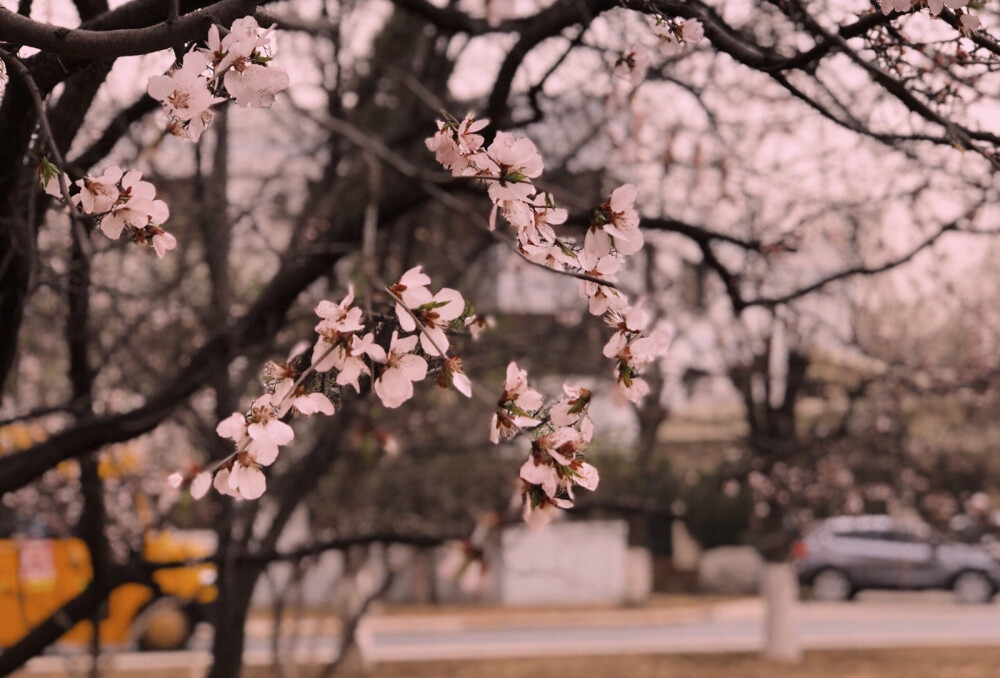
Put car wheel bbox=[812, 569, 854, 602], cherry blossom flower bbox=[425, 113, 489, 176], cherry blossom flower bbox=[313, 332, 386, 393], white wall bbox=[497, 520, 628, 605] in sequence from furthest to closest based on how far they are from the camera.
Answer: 1. car wheel bbox=[812, 569, 854, 602]
2. white wall bbox=[497, 520, 628, 605]
3. cherry blossom flower bbox=[425, 113, 489, 176]
4. cherry blossom flower bbox=[313, 332, 386, 393]

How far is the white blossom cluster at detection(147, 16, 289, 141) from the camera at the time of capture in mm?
1704

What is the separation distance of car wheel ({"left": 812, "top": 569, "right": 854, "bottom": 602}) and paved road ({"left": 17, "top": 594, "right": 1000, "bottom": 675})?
32cm

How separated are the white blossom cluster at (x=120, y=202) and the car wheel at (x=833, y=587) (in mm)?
20443

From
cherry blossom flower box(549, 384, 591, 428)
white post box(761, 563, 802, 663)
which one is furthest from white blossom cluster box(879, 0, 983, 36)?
white post box(761, 563, 802, 663)

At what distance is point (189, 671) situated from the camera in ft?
37.9

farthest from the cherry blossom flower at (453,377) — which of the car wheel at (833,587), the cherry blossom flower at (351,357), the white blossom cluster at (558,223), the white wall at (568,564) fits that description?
the car wheel at (833,587)

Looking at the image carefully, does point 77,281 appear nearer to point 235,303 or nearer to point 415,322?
point 415,322

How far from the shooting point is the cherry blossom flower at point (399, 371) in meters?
1.70

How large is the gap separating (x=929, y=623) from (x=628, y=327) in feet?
57.0

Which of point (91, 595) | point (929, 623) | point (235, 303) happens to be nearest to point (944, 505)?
point (929, 623)

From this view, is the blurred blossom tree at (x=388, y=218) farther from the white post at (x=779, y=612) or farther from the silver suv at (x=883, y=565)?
the silver suv at (x=883, y=565)

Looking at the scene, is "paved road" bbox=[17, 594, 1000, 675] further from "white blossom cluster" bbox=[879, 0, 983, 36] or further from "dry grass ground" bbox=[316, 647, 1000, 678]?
"white blossom cluster" bbox=[879, 0, 983, 36]

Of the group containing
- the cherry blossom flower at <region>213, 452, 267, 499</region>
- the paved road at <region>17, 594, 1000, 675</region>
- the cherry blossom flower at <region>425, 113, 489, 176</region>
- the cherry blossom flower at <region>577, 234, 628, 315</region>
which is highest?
the cherry blossom flower at <region>425, 113, 489, 176</region>

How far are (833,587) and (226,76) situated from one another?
20.8 m
